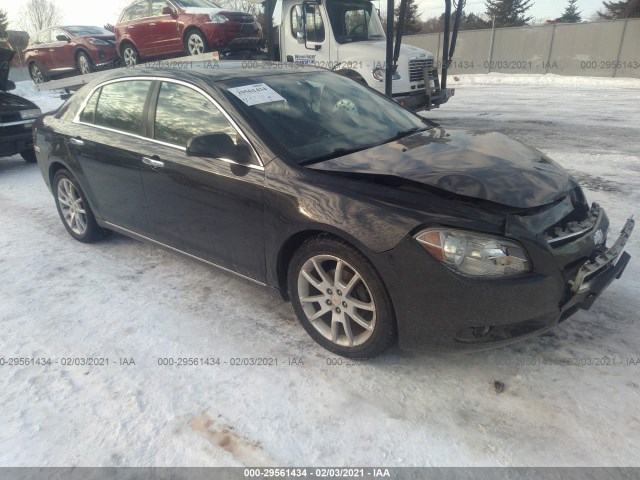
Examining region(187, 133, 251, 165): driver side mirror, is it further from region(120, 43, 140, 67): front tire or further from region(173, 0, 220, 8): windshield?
region(120, 43, 140, 67): front tire

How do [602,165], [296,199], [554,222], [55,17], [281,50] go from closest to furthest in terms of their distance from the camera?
[554,222] → [296,199] → [602,165] → [281,50] → [55,17]

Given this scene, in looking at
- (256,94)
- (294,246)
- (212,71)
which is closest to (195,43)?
(212,71)

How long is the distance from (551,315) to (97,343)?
268 centimetres

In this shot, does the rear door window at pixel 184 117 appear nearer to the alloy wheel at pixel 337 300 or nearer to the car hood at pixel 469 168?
the car hood at pixel 469 168

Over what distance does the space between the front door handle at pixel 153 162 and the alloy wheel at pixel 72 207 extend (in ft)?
4.43

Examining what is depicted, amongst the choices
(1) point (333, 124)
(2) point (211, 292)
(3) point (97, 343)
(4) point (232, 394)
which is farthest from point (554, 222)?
(3) point (97, 343)

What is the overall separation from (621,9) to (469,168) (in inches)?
1763

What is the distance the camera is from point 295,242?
2.79 m

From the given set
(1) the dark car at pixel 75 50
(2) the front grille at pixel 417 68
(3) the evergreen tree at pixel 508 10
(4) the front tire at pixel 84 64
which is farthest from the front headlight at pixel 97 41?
(3) the evergreen tree at pixel 508 10

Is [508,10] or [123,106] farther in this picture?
[508,10]

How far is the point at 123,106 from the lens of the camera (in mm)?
3840

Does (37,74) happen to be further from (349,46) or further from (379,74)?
(379,74)

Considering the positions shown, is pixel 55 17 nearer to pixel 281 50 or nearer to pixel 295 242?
pixel 281 50

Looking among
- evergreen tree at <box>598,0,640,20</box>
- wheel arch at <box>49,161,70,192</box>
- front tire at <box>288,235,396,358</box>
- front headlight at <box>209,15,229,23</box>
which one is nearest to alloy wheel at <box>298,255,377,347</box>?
front tire at <box>288,235,396,358</box>
